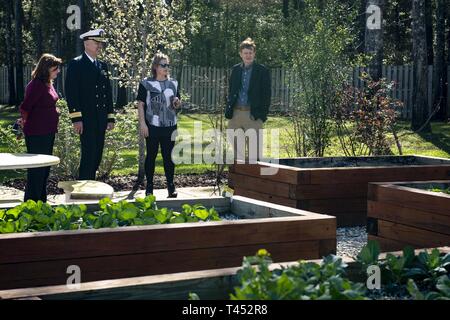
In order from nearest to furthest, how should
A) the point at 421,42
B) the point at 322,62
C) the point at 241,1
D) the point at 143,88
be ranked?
the point at 143,88, the point at 322,62, the point at 421,42, the point at 241,1

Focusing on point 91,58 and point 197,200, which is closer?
point 197,200

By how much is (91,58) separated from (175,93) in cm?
114

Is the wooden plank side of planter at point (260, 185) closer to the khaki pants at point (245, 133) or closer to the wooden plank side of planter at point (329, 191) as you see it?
the wooden plank side of planter at point (329, 191)

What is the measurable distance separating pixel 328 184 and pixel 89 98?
3.28 metres

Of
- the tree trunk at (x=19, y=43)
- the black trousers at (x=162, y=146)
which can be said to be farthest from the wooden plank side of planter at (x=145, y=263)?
the tree trunk at (x=19, y=43)

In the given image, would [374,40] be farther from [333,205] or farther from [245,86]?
[333,205]

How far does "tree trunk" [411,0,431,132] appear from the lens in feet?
75.6

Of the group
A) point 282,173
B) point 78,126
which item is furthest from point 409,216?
point 78,126

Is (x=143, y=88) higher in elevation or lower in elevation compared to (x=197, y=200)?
higher

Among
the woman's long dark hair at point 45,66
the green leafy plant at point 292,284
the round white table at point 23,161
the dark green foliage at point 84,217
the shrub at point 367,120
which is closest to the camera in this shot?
the green leafy plant at point 292,284

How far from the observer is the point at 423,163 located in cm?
1091

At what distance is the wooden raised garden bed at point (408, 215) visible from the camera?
7.34 meters
